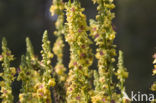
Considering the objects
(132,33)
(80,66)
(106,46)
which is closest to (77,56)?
(80,66)

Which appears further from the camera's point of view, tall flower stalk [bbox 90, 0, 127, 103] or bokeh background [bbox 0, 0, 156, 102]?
bokeh background [bbox 0, 0, 156, 102]

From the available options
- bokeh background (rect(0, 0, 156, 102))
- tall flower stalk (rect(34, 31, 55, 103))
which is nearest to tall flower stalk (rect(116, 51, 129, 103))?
tall flower stalk (rect(34, 31, 55, 103))

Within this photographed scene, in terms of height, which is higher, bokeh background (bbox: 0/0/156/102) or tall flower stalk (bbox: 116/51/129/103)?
bokeh background (bbox: 0/0/156/102)

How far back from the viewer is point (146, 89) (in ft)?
16.4

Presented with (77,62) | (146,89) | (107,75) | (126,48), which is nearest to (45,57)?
(77,62)

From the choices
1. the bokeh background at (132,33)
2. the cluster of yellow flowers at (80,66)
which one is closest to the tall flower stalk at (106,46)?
the cluster of yellow flowers at (80,66)

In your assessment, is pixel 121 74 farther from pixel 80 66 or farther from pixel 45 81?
pixel 45 81

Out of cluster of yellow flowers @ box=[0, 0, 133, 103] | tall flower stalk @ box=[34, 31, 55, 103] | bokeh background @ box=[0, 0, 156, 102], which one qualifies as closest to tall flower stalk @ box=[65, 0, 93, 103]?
cluster of yellow flowers @ box=[0, 0, 133, 103]

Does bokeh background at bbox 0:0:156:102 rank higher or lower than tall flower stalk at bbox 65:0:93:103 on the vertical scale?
higher

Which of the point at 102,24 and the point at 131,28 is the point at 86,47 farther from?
the point at 131,28

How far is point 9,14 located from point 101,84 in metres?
4.65

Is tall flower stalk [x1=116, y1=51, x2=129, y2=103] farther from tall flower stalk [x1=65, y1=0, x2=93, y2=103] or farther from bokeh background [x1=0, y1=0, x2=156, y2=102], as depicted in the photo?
bokeh background [x1=0, y1=0, x2=156, y2=102]

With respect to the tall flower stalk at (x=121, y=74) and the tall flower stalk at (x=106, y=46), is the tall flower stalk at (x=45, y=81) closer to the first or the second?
the tall flower stalk at (x=106, y=46)

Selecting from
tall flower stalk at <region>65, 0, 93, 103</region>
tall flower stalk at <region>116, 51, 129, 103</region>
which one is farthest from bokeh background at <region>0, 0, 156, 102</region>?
tall flower stalk at <region>65, 0, 93, 103</region>
